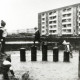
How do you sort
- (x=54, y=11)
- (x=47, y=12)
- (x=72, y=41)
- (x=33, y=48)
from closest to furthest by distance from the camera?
(x=33, y=48) → (x=72, y=41) → (x=54, y=11) → (x=47, y=12)

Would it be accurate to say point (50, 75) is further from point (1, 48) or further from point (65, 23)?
point (65, 23)

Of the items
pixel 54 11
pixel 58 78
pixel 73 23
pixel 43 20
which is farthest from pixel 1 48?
pixel 43 20

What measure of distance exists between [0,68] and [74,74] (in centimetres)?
334

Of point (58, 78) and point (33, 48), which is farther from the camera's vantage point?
point (33, 48)

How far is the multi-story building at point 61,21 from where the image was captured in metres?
82.1

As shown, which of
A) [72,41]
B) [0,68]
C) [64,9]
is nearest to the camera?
[0,68]

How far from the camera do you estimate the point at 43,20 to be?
110812mm

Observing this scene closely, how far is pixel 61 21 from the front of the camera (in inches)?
3725

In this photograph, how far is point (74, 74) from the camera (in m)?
9.88

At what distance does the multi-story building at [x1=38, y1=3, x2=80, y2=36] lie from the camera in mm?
82125

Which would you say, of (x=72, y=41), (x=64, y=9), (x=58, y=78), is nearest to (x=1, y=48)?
(x=58, y=78)

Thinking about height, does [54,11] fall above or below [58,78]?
above

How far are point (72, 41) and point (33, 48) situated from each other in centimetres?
1234

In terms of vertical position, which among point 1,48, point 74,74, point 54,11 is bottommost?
point 74,74
